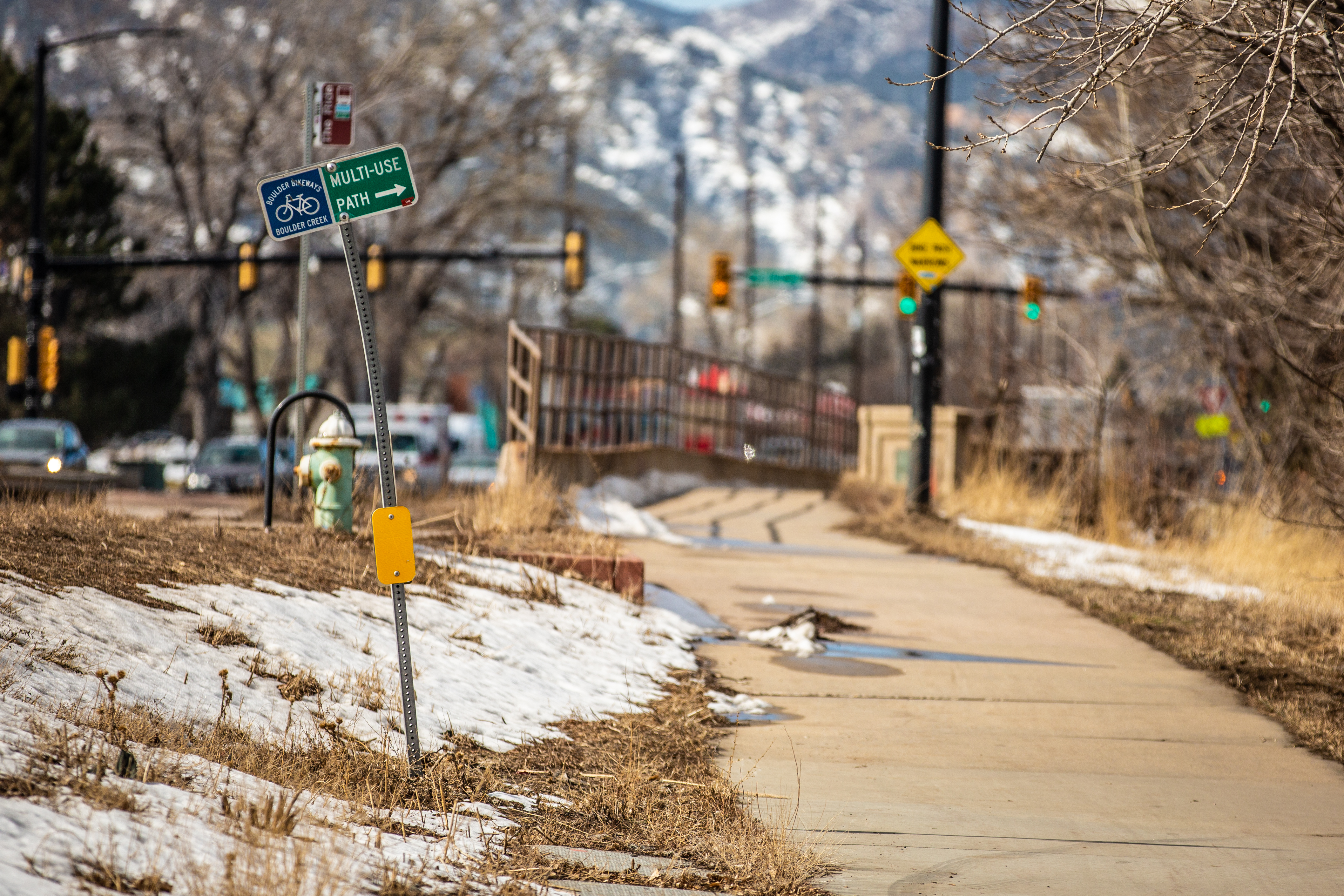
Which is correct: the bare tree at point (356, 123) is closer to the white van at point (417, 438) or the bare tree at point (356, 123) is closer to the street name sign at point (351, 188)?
the white van at point (417, 438)

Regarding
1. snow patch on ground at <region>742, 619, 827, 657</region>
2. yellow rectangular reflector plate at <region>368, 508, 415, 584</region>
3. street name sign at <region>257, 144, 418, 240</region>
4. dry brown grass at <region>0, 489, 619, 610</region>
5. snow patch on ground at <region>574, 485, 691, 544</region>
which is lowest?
snow patch on ground at <region>742, 619, 827, 657</region>

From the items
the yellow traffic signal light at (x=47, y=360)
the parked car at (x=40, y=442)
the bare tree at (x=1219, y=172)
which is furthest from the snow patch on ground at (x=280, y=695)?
the yellow traffic signal light at (x=47, y=360)

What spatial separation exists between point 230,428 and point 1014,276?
108 feet

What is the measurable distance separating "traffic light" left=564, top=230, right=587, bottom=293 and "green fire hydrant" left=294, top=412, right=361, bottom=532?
1848 cm

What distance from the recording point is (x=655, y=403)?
21906 mm

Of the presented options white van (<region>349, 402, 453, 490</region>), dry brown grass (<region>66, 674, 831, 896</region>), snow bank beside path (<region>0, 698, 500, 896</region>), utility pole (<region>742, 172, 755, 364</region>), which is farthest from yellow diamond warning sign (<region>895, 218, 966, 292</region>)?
utility pole (<region>742, 172, 755, 364</region>)

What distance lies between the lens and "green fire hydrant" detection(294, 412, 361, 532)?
30.4ft

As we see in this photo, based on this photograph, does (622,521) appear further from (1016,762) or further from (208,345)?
(208,345)

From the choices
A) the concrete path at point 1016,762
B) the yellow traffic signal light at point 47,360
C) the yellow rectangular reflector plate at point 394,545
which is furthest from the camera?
the yellow traffic signal light at point 47,360

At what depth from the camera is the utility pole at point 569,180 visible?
39.7 metres

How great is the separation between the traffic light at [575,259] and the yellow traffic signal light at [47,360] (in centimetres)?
1047

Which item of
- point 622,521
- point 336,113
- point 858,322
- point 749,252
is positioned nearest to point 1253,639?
point 622,521

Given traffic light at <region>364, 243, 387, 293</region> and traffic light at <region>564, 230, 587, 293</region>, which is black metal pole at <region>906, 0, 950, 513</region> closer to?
traffic light at <region>564, 230, 587, 293</region>

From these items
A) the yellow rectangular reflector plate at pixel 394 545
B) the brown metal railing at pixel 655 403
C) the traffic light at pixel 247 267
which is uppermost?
the traffic light at pixel 247 267
